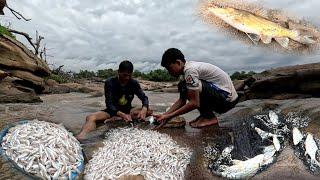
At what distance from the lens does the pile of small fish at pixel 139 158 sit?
4.36 meters

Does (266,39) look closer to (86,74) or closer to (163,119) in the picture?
(163,119)

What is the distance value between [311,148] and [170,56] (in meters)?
2.59

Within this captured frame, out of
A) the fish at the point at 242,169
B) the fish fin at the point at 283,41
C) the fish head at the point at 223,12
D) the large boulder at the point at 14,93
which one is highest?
the fish head at the point at 223,12

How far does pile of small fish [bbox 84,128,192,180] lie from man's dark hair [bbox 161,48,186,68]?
48.3 inches

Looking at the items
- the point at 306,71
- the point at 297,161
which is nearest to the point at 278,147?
the point at 297,161

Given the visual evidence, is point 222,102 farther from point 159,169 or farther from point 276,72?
point 276,72

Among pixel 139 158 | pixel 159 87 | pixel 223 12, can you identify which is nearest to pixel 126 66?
pixel 139 158

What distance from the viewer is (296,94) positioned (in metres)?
9.02

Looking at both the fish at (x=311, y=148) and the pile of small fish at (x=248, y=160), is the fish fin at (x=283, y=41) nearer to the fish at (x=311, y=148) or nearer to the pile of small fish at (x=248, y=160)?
the pile of small fish at (x=248, y=160)

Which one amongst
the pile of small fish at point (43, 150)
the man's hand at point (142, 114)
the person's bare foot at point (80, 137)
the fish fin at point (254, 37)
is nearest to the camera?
the fish fin at point (254, 37)

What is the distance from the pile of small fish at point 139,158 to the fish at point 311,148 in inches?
60.1

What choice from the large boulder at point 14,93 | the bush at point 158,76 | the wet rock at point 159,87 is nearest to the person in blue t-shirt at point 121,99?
the large boulder at point 14,93

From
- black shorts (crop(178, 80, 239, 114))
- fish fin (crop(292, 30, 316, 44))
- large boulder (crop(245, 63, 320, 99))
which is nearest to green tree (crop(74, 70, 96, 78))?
large boulder (crop(245, 63, 320, 99))

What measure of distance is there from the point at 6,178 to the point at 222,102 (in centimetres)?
405
